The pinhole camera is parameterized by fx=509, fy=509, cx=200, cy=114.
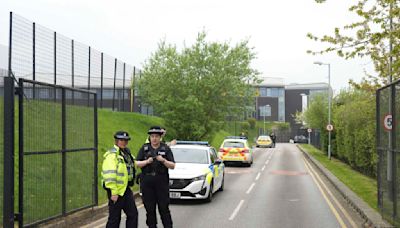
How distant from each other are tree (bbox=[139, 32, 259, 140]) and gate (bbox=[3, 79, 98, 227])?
60.9 ft

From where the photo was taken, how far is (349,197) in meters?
14.0

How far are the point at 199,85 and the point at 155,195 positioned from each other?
23314 millimetres

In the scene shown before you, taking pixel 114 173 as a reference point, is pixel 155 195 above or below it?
below

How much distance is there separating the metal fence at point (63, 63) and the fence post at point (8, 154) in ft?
36.2

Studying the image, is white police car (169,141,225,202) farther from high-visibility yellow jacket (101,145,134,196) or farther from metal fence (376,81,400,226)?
high-visibility yellow jacket (101,145,134,196)

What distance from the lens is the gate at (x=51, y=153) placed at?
8.14 metres

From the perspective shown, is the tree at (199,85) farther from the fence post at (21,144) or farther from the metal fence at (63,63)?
the fence post at (21,144)

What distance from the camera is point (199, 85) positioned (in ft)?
102

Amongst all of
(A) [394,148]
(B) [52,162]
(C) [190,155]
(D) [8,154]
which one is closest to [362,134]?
(C) [190,155]

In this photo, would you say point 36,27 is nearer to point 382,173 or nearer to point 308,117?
point 382,173

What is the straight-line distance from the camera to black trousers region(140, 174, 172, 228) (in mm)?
7879

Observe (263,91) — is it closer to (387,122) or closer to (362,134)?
(362,134)

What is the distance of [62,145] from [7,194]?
2.22m

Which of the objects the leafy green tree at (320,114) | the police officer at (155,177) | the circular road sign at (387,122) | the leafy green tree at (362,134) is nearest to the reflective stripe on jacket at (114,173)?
the police officer at (155,177)
